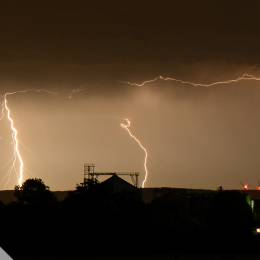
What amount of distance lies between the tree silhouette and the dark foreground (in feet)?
3.55

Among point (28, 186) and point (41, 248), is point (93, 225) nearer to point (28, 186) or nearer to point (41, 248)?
point (41, 248)

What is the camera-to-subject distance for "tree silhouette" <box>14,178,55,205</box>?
40381mm

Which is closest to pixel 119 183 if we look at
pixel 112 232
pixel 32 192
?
pixel 32 192

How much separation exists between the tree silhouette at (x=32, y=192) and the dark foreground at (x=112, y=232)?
3.55ft

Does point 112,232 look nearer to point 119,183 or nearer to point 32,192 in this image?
point 32,192

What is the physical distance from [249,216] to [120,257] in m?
18.0

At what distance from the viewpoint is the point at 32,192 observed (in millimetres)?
43375

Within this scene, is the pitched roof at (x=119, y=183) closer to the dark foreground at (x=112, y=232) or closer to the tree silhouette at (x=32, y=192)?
the tree silhouette at (x=32, y=192)

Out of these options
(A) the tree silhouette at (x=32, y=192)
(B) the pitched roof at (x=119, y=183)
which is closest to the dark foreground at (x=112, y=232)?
(A) the tree silhouette at (x=32, y=192)

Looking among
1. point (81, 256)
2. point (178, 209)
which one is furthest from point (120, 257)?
point (178, 209)

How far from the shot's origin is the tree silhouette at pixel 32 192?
40.4m

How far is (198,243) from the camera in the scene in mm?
31328

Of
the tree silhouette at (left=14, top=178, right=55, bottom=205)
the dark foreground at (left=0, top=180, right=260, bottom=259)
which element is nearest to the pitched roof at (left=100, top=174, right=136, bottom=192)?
the tree silhouette at (left=14, top=178, right=55, bottom=205)

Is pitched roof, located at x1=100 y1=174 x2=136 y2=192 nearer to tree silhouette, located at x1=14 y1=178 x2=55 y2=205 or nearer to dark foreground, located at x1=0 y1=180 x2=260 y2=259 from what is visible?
tree silhouette, located at x1=14 y1=178 x2=55 y2=205
